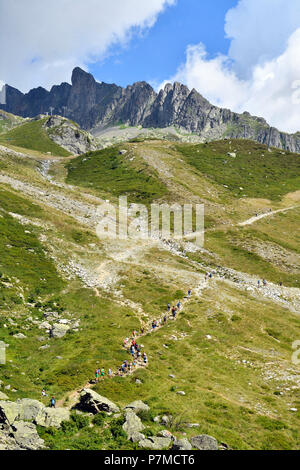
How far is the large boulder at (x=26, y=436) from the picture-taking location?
15.9m

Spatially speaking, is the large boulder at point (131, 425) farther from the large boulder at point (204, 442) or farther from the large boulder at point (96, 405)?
the large boulder at point (204, 442)

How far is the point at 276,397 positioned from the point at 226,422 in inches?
312

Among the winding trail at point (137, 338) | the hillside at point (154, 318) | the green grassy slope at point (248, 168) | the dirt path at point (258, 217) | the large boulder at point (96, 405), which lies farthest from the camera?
the green grassy slope at point (248, 168)

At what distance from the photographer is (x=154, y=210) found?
4104 inches

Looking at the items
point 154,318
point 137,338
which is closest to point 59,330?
point 137,338

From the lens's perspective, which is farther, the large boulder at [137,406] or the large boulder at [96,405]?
the large boulder at [137,406]

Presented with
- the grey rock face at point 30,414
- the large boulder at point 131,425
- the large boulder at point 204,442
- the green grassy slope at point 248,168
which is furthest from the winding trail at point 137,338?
the green grassy slope at point 248,168

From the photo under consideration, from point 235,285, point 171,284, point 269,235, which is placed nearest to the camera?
point 171,284

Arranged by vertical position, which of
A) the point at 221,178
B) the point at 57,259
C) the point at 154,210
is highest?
the point at 221,178

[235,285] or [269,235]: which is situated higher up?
[269,235]

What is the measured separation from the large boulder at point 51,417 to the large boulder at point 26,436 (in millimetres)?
1216

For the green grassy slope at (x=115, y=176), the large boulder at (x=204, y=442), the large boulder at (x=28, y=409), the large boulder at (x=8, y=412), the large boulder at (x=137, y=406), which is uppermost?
the green grassy slope at (x=115, y=176)

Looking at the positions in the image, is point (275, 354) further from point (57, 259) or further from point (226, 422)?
point (57, 259)
